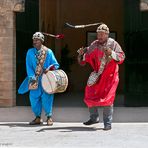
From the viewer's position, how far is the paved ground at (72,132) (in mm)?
8180

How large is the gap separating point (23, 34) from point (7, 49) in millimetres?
631

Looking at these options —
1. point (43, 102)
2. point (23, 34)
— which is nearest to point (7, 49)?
point (23, 34)

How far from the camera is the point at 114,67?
9625mm

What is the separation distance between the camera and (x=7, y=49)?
43.7ft

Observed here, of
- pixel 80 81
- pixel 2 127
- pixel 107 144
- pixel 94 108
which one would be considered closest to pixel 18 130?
pixel 2 127

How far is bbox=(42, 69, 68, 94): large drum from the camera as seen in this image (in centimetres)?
981

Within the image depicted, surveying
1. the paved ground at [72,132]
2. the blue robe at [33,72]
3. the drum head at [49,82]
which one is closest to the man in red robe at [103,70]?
the paved ground at [72,132]

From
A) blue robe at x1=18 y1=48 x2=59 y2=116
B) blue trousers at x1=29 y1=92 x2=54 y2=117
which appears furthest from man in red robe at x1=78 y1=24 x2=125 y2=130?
blue trousers at x1=29 y1=92 x2=54 y2=117

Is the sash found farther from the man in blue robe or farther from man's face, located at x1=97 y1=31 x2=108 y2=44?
the man in blue robe

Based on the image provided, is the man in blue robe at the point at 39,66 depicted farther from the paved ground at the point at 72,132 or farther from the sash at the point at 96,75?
the sash at the point at 96,75

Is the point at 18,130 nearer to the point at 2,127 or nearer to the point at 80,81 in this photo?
the point at 2,127

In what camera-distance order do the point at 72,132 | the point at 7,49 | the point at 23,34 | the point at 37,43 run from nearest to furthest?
the point at 72,132 < the point at 37,43 < the point at 7,49 < the point at 23,34

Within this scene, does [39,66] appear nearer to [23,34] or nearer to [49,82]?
[49,82]

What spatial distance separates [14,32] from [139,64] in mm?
2976
